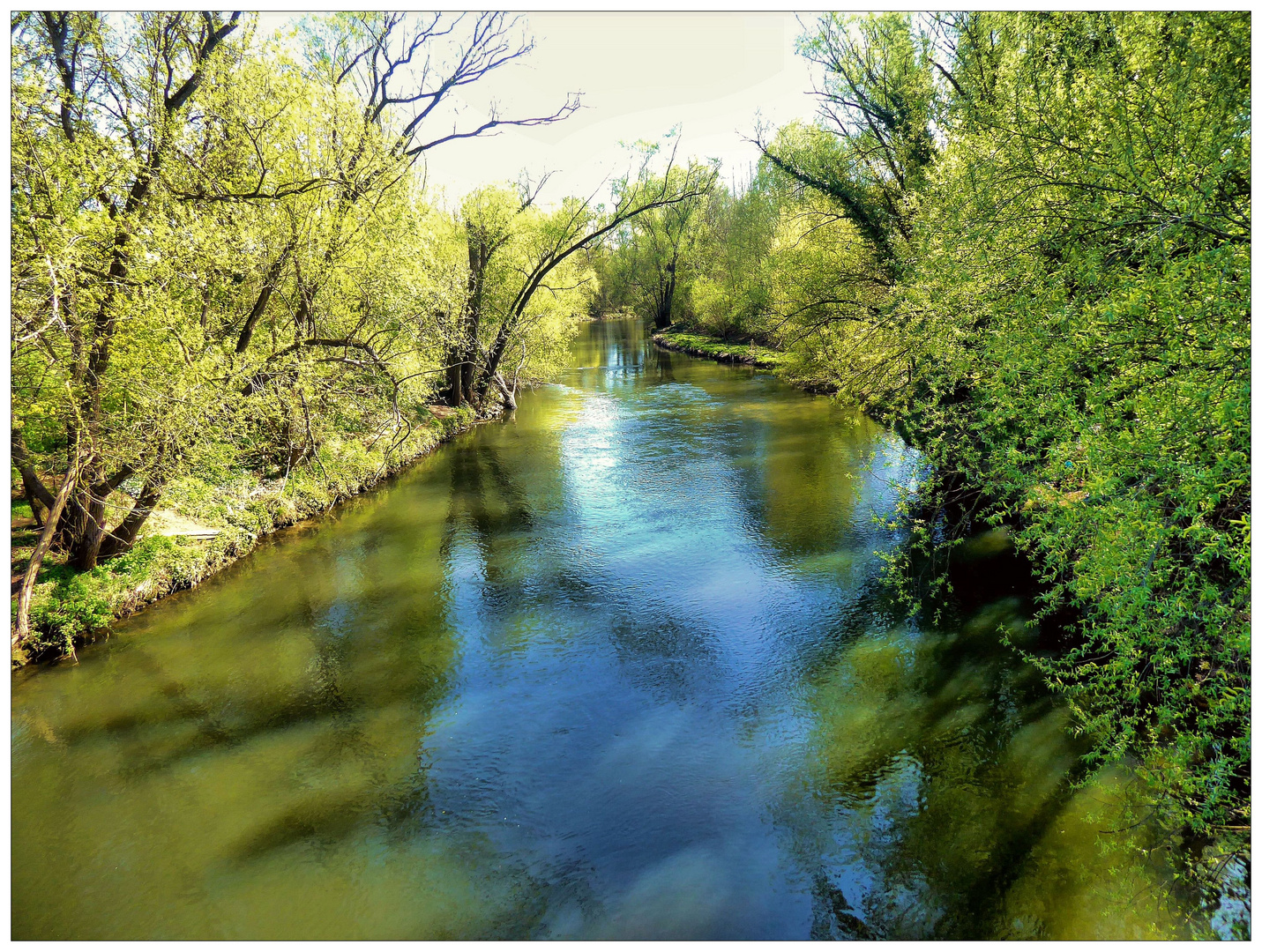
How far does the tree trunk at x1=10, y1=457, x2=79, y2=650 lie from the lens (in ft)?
34.0

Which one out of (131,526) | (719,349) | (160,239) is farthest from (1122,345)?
(719,349)

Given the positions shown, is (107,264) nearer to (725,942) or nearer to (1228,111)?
(725,942)

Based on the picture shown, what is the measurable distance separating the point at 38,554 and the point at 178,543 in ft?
10.7

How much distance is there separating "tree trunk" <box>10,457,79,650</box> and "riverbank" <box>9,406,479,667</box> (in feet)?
0.59

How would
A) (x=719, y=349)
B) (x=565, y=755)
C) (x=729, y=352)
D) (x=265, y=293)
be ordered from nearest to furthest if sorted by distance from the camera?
(x=565, y=755) < (x=265, y=293) < (x=729, y=352) < (x=719, y=349)

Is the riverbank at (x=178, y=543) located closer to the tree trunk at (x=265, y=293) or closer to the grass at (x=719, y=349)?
the tree trunk at (x=265, y=293)

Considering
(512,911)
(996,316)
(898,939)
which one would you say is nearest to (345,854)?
(512,911)

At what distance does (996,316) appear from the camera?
29.2ft

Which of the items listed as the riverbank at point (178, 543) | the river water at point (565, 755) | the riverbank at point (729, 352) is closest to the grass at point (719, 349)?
the riverbank at point (729, 352)

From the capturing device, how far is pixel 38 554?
1040cm

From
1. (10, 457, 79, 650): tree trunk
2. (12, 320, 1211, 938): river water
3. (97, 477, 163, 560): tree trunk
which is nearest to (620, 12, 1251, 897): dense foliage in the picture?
(12, 320, 1211, 938): river water

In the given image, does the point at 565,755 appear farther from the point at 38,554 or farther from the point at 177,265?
the point at 177,265

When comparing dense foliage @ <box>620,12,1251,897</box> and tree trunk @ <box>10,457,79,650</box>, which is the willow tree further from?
dense foliage @ <box>620,12,1251,897</box>

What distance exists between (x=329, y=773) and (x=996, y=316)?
10.5 m
